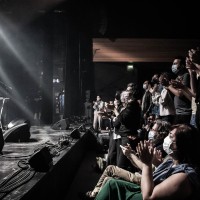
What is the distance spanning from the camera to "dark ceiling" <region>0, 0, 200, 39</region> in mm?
5844

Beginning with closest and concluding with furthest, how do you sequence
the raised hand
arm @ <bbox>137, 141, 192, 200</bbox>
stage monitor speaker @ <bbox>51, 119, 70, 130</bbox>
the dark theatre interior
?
arm @ <bbox>137, 141, 192, 200</bbox> → the raised hand → the dark theatre interior → stage monitor speaker @ <bbox>51, 119, 70, 130</bbox>

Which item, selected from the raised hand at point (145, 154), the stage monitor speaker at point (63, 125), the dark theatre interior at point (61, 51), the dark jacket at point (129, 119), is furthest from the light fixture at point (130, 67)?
the raised hand at point (145, 154)

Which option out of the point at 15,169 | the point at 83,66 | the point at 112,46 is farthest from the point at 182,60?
the point at 112,46

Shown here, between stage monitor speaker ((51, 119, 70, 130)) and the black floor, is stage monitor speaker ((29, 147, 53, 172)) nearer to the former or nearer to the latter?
the black floor

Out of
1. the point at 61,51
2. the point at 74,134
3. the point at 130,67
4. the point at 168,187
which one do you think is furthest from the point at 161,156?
the point at 130,67

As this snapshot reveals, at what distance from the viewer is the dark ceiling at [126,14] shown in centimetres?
584

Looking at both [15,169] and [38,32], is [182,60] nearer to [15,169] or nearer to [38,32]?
[15,169]

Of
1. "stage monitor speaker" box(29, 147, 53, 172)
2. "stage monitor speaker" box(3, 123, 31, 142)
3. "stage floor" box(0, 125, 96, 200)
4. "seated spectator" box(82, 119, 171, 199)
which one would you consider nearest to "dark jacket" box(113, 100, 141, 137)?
"seated spectator" box(82, 119, 171, 199)

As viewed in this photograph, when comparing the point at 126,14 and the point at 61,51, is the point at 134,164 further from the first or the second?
the point at 61,51

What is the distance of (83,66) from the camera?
8.97 m

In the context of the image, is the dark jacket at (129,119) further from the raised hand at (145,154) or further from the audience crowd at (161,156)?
the raised hand at (145,154)

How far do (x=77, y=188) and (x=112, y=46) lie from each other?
7.29 m

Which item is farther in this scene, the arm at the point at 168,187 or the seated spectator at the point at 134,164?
A: the seated spectator at the point at 134,164

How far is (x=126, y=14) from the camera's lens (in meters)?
6.38
